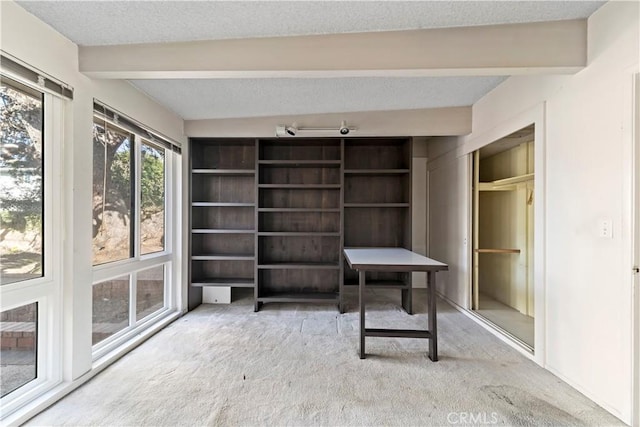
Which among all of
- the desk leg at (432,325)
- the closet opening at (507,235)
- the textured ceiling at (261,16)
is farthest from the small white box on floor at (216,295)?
the closet opening at (507,235)

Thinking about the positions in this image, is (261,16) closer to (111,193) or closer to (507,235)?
(111,193)

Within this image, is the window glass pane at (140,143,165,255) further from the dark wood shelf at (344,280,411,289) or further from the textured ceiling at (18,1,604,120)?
the dark wood shelf at (344,280,411,289)

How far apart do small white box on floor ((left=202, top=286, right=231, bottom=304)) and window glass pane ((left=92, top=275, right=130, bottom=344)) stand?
134 centimetres

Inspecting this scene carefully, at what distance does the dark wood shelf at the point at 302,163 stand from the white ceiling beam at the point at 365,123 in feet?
1.12

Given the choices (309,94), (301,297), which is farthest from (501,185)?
(301,297)

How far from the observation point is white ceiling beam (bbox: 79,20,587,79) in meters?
1.99

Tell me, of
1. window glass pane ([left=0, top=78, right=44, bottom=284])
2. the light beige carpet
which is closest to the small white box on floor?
the light beige carpet

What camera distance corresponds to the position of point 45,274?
195 cm

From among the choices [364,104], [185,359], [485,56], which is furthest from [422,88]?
[185,359]

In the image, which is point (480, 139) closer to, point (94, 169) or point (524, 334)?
point (524, 334)

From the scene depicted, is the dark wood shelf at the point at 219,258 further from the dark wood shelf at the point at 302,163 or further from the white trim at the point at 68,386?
the dark wood shelf at the point at 302,163

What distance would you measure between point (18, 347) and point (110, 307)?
0.82m

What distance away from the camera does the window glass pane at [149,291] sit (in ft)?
10.1

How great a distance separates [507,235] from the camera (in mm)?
4105
